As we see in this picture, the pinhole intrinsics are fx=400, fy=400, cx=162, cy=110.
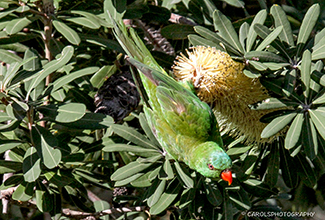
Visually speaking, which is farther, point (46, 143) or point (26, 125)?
point (26, 125)

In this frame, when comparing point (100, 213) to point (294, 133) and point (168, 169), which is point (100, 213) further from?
point (294, 133)

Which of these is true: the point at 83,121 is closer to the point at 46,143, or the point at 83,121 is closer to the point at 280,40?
the point at 46,143

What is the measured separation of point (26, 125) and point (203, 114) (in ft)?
2.95

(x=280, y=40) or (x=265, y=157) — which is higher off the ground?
(x=280, y=40)

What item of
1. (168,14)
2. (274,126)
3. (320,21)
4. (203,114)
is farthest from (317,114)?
(168,14)

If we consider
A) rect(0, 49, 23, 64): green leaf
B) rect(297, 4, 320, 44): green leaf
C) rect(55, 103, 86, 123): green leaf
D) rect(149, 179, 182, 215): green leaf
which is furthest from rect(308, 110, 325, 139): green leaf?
rect(0, 49, 23, 64): green leaf

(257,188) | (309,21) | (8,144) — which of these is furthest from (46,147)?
(309,21)

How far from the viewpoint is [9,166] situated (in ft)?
6.46

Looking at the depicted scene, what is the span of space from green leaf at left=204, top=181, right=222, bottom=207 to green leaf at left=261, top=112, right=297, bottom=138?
44cm

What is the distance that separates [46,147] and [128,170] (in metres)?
0.39

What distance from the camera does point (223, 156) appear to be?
5.51 feet

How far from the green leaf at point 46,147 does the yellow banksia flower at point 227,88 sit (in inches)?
26.3

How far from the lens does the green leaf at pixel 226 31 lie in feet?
5.70

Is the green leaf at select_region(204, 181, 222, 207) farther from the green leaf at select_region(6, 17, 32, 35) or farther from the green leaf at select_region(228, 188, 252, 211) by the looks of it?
the green leaf at select_region(6, 17, 32, 35)
